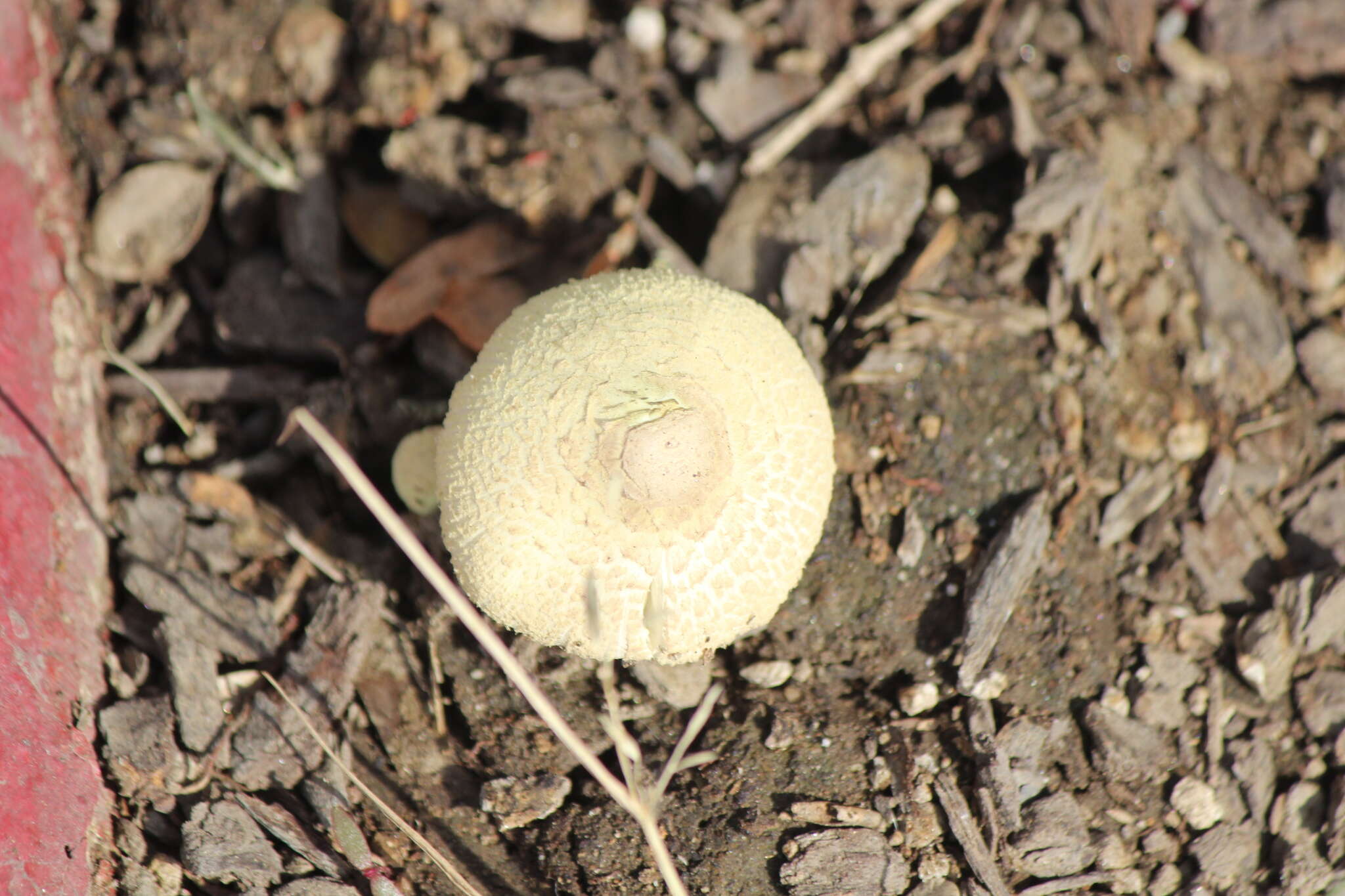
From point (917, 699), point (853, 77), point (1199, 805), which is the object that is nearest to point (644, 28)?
point (853, 77)

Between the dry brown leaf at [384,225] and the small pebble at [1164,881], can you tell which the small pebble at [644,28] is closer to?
the dry brown leaf at [384,225]

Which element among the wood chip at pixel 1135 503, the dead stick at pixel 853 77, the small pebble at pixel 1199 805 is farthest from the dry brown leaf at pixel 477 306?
the small pebble at pixel 1199 805

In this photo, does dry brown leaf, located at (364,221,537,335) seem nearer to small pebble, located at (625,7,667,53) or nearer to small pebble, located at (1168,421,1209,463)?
small pebble, located at (625,7,667,53)

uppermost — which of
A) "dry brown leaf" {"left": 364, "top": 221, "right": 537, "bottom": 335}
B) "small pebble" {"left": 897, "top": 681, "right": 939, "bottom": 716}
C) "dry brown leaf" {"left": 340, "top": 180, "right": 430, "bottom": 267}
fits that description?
"dry brown leaf" {"left": 340, "top": 180, "right": 430, "bottom": 267}

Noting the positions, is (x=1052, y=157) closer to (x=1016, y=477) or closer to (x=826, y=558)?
(x=1016, y=477)

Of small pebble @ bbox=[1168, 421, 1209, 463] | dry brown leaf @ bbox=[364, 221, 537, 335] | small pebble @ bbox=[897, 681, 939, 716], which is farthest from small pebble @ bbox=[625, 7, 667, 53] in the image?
small pebble @ bbox=[897, 681, 939, 716]

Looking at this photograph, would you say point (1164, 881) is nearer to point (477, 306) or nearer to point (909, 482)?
point (909, 482)
